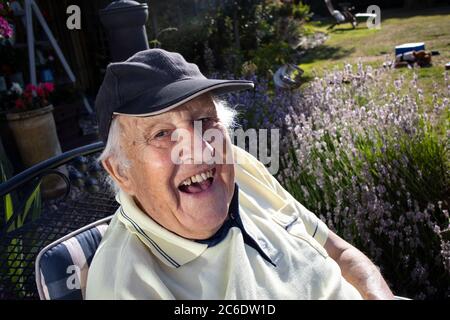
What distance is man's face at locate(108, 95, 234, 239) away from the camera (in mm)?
1468

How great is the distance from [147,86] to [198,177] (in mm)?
339

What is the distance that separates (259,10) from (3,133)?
6655mm

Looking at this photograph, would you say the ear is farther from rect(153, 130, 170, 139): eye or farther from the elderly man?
rect(153, 130, 170, 139): eye

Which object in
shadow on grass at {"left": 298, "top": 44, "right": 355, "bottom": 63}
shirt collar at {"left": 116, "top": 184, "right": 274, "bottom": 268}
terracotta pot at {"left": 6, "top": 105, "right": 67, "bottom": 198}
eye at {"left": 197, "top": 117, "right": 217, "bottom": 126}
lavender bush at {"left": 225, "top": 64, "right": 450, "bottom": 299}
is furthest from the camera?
shadow on grass at {"left": 298, "top": 44, "right": 355, "bottom": 63}

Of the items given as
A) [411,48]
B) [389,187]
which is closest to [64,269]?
[389,187]

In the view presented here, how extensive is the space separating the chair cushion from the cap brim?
1.72 ft

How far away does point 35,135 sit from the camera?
17.1 ft

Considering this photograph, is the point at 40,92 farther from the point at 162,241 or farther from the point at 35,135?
the point at 162,241

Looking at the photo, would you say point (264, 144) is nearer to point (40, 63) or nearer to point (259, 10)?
point (40, 63)

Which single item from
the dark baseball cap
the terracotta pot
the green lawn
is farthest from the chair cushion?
the green lawn

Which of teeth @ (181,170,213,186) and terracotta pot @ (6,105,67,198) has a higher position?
teeth @ (181,170,213,186)

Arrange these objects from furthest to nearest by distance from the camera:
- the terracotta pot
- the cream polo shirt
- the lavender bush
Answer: the terracotta pot
the lavender bush
the cream polo shirt

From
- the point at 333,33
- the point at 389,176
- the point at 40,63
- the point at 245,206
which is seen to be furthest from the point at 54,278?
the point at 333,33

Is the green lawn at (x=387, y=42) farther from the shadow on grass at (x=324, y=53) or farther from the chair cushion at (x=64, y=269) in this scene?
the chair cushion at (x=64, y=269)
